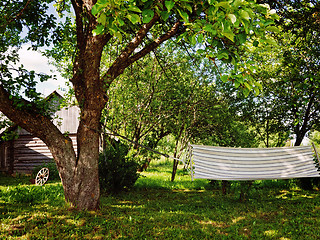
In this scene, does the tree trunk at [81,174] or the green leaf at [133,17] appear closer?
the green leaf at [133,17]

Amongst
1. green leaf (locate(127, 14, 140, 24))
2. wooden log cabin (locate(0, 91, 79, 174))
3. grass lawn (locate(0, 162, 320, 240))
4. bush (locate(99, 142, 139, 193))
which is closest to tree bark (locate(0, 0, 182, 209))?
grass lawn (locate(0, 162, 320, 240))

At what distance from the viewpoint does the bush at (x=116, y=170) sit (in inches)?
235

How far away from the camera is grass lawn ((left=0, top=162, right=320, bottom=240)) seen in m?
3.22

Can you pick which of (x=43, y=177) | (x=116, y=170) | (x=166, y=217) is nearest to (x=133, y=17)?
(x=166, y=217)

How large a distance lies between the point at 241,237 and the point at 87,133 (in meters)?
2.72

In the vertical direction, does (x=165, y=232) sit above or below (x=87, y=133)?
below

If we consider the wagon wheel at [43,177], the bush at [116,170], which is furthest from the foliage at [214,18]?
the wagon wheel at [43,177]

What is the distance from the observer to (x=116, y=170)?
598 centimetres

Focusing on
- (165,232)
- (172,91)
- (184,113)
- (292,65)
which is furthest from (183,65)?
(165,232)

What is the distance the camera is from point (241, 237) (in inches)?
132

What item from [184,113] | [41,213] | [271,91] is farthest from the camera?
[184,113]

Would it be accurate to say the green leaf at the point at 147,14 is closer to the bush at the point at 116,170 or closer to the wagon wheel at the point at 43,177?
the bush at the point at 116,170

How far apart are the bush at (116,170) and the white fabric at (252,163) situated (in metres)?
2.26

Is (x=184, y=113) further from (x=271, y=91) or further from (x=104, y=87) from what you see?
(x=104, y=87)
